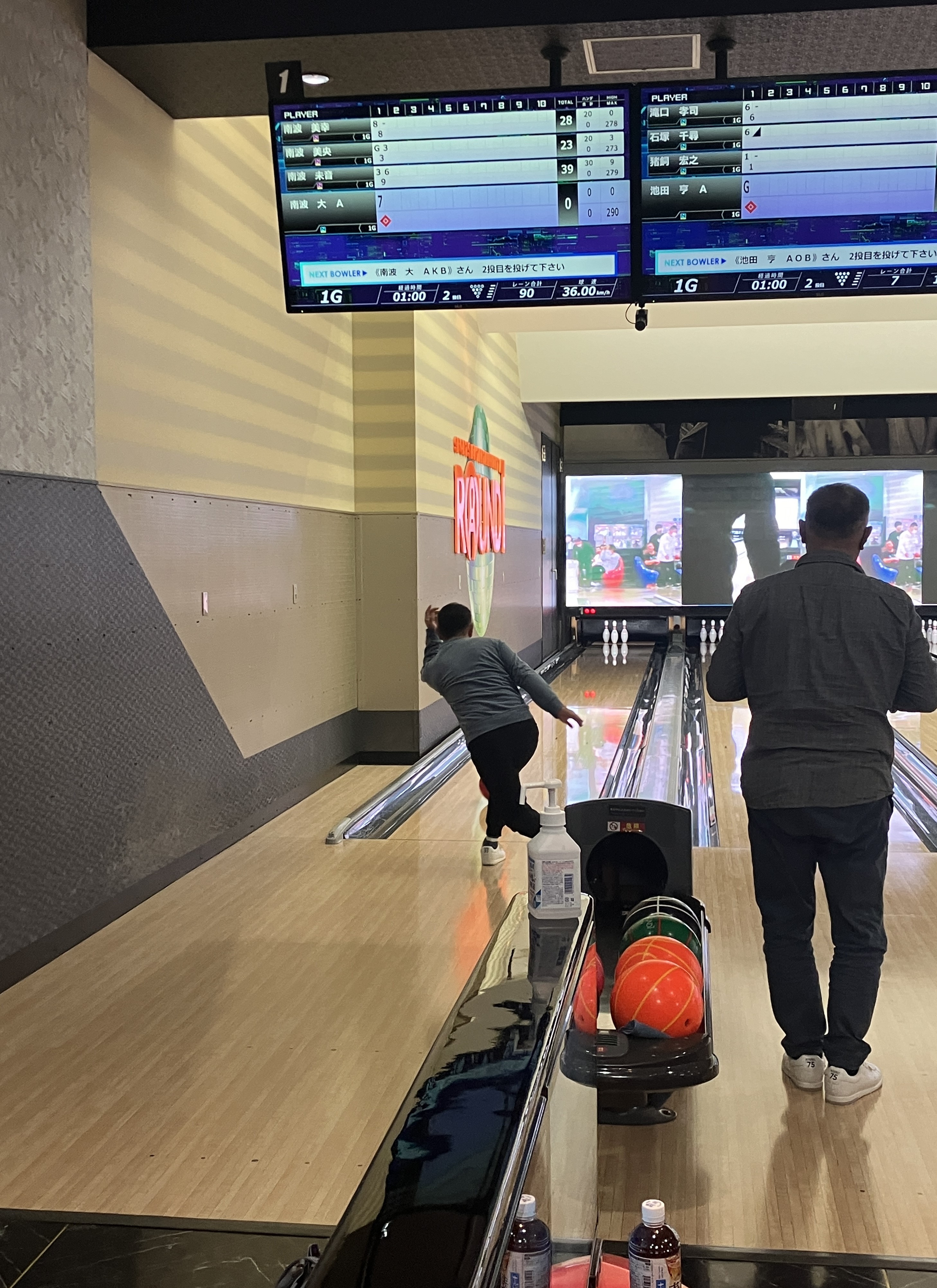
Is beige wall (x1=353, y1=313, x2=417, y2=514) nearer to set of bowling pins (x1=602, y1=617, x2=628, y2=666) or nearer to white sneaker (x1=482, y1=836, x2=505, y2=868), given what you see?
white sneaker (x1=482, y1=836, x2=505, y2=868)

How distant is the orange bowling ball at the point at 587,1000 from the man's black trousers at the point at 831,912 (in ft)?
2.40

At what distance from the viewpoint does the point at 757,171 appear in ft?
12.9

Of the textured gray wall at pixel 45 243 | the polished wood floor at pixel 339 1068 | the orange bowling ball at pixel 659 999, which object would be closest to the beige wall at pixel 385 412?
the polished wood floor at pixel 339 1068

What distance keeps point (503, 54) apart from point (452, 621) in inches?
84.1

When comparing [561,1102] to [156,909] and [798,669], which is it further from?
[156,909]

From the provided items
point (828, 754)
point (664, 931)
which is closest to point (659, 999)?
point (664, 931)

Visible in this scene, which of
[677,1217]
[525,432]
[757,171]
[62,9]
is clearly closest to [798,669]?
[677,1217]

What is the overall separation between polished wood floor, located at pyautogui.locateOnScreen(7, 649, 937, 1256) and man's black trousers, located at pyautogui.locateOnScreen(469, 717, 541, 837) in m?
0.25

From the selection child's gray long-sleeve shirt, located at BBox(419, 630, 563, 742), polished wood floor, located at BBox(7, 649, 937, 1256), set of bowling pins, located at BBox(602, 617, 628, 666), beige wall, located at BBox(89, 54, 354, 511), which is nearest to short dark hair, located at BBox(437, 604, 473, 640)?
child's gray long-sleeve shirt, located at BBox(419, 630, 563, 742)

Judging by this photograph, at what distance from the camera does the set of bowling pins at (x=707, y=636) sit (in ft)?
50.8

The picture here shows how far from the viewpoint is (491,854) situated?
5387 mm

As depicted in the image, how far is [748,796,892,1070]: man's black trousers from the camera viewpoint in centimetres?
296

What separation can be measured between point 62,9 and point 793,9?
242cm

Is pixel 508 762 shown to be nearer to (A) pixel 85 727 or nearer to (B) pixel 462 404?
(A) pixel 85 727
